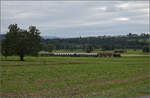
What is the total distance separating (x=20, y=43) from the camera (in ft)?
228

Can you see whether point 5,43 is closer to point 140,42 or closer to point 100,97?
point 100,97

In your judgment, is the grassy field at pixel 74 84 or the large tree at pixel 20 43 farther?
the large tree at pixel 20 43

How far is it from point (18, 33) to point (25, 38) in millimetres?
3008

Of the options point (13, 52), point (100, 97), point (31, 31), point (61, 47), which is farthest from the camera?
point (61, 47)

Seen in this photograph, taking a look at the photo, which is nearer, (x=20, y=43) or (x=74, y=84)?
(x=74, y=84)

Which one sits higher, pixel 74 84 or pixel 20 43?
pixel 20 43

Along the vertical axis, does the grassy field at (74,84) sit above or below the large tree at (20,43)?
below

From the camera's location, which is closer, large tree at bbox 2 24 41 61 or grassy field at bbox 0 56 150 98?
grassy field at bbox 0 56 150 98

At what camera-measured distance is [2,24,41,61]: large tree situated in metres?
69.0

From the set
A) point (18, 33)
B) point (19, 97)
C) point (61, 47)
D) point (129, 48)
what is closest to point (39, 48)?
point (18, 33)

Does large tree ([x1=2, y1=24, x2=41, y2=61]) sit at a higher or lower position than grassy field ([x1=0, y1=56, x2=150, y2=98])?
higher

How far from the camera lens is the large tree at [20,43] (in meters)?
69.0

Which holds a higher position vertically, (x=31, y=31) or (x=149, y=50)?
(x=31, y=31)

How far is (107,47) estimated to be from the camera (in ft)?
530
